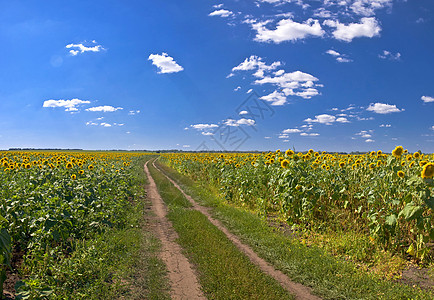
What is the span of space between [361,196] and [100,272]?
22.5ft

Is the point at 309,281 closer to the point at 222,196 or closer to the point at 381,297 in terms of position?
the point at 381,297

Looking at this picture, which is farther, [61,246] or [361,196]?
[361,196]

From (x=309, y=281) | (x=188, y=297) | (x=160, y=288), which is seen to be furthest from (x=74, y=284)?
(x=309, y=281)

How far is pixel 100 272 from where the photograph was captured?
5715 millimetres

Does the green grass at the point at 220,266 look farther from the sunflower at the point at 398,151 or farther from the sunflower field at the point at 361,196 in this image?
the sunflower at the point at 398,151

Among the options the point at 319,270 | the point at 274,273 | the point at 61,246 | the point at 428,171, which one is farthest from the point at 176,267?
the point at 428,171

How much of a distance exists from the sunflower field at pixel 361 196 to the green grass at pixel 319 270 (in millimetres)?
1276

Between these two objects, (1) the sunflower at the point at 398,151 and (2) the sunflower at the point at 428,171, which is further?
(1) the sunflower at the point at 398,151

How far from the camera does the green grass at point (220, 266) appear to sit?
5266mm

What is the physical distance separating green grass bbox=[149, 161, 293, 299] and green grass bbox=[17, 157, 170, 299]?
0.84 metres

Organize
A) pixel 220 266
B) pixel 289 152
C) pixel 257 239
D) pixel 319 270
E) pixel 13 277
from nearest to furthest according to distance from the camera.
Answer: pixel 13 277 → pixel 319 270 → pixel 220 266 → pixel 257 239 → pixel 289 152

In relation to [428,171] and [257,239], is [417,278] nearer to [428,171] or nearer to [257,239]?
[428,171]

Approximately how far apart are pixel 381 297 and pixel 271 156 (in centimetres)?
825

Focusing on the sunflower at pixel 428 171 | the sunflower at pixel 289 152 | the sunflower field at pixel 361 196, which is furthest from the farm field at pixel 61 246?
the sunflower at pixel 428 171
